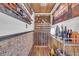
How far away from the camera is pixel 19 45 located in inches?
65.0

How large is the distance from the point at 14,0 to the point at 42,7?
14.4 inches

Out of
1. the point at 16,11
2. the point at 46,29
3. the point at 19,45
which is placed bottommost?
the point at 19,45

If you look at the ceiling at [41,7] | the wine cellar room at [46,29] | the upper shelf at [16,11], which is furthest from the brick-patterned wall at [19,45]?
the ceiling at [41,7]

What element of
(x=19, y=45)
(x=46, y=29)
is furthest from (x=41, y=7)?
(x=19, y=45)

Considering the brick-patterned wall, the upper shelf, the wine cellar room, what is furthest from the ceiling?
the brick-patterned wall

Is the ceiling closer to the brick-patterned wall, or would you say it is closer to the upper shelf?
the upper shelf

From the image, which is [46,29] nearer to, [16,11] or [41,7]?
[41,7]

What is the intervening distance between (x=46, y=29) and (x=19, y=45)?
0.40 meters

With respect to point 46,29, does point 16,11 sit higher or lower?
higher

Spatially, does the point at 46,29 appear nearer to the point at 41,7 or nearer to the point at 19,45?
the point at 41,7

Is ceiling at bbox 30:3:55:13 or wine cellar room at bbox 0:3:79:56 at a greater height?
ceiling at bbox 30:3:55:13

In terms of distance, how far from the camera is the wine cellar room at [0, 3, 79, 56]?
5.31ft

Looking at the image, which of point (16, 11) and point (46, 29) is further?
point (46, 29)

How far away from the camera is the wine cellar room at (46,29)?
5.31 feet
